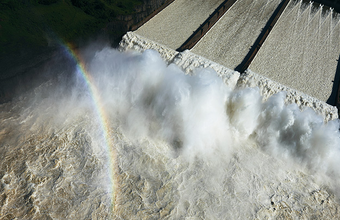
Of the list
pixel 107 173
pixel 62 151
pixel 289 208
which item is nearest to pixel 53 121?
pixel 62 151

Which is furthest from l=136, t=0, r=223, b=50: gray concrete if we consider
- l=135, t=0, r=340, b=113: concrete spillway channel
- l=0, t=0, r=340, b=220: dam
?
l=0, t=0, r=340, b=220: dam

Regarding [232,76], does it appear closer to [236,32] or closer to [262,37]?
[262,37]

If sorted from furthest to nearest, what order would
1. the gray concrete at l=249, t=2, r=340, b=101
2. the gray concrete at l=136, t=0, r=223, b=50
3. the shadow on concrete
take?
the gray concrete at l=136, t=0, r=223, b=50, the gray concrete at l=249, t=2, r=340, b=101, the shadow on concrete

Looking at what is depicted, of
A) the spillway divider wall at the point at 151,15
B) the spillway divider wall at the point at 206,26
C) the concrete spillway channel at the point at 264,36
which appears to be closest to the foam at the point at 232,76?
the concrete spillway channel at the point at 264,36

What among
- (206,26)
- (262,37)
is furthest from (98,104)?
(262,37)

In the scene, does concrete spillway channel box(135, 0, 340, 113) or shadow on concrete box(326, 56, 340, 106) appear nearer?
shadow on concrete box(326, 56, 340, 106)

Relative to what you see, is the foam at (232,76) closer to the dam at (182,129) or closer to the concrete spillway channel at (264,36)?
the dam at (182,129)

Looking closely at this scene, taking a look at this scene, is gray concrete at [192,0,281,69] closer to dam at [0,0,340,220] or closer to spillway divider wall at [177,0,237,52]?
dam at [0,0,340,220]
